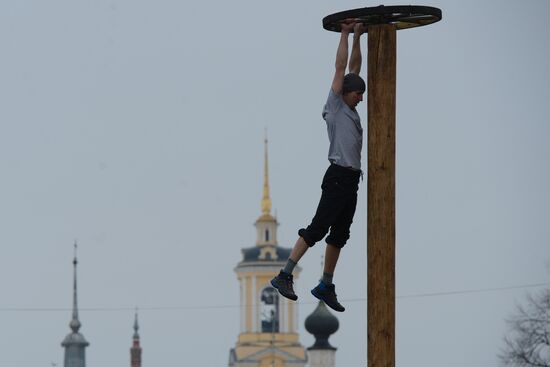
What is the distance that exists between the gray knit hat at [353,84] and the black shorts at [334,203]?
638 mm

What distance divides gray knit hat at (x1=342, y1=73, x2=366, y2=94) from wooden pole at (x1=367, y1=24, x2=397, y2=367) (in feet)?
0.79

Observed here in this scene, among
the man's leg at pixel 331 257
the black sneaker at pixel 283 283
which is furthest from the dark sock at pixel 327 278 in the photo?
the black sneaker at pixel 283 283

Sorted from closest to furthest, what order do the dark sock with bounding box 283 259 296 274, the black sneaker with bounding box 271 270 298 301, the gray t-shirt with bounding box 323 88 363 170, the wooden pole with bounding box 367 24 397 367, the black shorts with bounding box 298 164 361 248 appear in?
the wooden pole with bounding box 367 24 397 367
the gray t-shirt with bounding box 323 88 363 170
the black shorts with bounding box 298 164 361 248
the dark sock with bounding box 283 259 296 274
the black sneaker with bounding box 271 270 298 301

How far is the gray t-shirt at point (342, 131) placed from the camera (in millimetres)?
24422

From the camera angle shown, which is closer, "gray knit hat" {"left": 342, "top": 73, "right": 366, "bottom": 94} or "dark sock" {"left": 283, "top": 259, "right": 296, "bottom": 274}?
"gray knit hat" {"left": 342, "top": 73, "right": 366, "bottom": 94}

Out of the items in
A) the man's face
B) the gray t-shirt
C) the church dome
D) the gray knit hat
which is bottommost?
the gray t-shirt

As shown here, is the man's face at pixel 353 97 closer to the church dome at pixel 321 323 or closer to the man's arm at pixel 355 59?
the man's arm at pixel 355 59

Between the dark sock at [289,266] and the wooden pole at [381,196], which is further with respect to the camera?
the dark sock at [289,266]

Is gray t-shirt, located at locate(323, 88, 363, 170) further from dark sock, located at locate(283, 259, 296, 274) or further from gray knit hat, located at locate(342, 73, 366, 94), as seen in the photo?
dark sock, located at locate(283, 259, 296, 274)

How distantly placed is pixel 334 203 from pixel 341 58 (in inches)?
46.8

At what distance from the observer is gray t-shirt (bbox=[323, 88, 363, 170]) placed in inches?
961

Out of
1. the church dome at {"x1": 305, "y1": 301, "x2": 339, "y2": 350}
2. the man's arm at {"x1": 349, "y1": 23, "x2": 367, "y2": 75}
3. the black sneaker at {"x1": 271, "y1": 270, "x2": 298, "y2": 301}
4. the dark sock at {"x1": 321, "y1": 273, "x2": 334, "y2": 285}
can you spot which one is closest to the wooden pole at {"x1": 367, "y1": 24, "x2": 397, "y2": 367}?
the man's arm at {"x1": 349, "y1": 23, "x2": 367, "y2": 75}

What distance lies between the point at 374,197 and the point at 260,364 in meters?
175

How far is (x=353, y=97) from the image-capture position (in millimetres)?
24484
